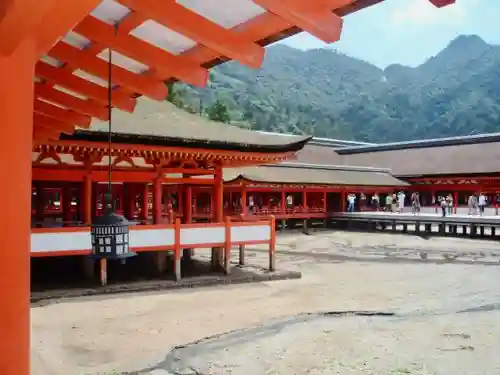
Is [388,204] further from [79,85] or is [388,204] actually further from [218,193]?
[79,85]

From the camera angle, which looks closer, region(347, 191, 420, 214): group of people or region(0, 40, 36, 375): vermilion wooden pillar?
region(0, 40, 36, 375): vermilion wooden pillar

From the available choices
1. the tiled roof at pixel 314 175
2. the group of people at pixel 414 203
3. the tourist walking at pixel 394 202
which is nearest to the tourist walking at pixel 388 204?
the group of people at pixel 414 203

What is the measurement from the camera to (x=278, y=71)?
382ft

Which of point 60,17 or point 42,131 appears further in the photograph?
point 42,131

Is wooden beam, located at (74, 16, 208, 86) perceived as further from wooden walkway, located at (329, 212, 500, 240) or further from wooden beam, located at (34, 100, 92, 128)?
wooden walkway, located at (329, 212, 500, 240)

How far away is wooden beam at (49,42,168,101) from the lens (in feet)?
12.1

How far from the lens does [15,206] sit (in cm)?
228

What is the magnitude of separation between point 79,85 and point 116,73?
23.2 inches

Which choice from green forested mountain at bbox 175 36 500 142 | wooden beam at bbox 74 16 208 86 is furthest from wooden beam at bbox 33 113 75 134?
green forested mountain at bbox 175 36 500 142

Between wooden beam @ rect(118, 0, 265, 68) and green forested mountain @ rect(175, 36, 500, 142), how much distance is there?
75797mm

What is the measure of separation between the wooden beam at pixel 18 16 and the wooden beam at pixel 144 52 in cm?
114

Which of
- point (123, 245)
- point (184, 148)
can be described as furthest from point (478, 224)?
point (123, 245)

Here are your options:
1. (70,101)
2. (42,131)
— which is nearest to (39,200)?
(42,131)

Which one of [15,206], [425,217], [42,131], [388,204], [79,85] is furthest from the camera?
[388,204]
